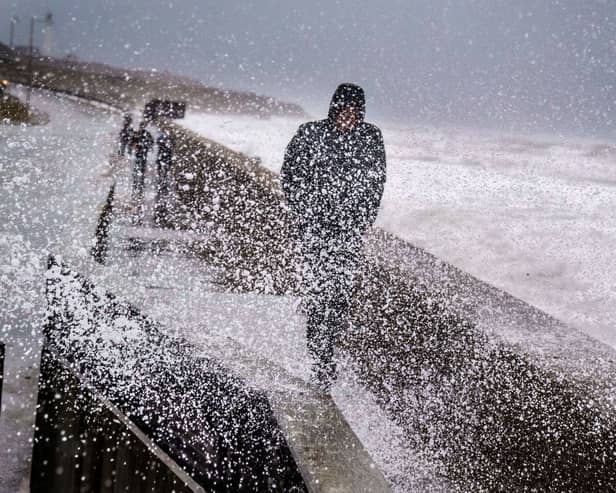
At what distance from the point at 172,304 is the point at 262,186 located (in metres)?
4.21

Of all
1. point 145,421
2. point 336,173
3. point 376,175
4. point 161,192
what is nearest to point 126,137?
point 161,192

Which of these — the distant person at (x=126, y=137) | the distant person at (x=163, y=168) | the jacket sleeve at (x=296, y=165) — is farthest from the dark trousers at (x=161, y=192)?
the jacket sleeve at (x=296, y=165)

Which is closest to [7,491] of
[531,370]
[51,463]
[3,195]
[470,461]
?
[51,463]

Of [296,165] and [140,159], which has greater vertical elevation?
[296,165]

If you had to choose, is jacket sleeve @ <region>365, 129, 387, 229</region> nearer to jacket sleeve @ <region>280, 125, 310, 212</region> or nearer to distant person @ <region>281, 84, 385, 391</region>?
distant person @ <region>281, 84, 385, 391</region>

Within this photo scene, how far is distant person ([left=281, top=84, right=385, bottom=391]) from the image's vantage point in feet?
11.8

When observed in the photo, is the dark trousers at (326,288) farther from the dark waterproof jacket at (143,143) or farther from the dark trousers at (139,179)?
the dark waterproof jacket at (143,143)

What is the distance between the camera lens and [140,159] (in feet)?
29.3

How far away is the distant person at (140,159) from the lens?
8.50 meters

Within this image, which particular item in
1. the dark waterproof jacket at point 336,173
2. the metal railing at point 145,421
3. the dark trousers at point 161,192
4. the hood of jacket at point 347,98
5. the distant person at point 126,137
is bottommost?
the dark trousers at point 161,192

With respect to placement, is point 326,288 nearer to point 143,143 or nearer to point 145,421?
point 145,421

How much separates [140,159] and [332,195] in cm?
597

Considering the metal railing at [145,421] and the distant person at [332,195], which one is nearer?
the metal railing at [145,421]

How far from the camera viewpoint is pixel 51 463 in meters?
1.75
